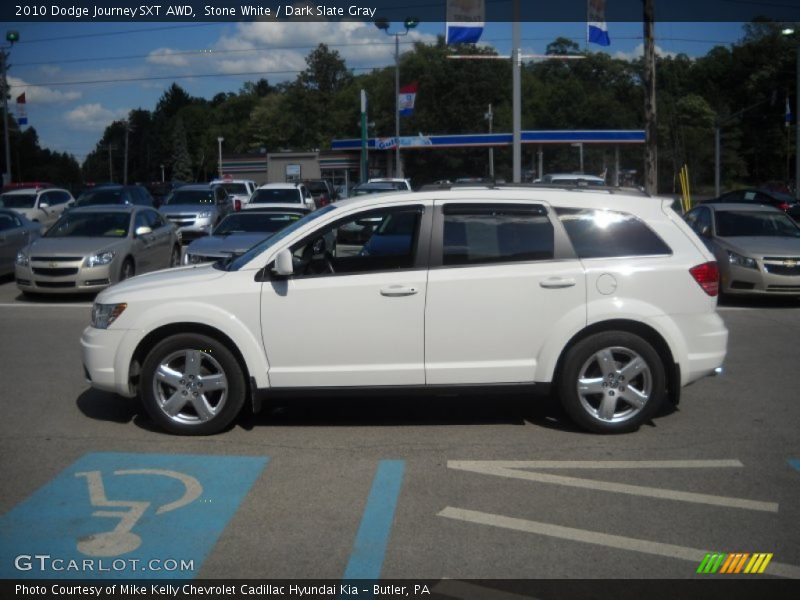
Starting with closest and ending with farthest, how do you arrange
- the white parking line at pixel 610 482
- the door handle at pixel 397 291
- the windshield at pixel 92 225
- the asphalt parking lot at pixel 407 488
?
the asphalt parking lot at pixel 407 488, the white parking line at pixel 610 482, the door handle at pixel 397 291, the windshield at pixel 92 225

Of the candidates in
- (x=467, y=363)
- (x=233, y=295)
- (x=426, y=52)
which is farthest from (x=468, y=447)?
(x=426, y=52)

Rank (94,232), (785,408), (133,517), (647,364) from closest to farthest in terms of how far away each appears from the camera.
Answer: (133,517), (647,364), (785,408), (94,232)

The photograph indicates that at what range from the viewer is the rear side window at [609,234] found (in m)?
6.97

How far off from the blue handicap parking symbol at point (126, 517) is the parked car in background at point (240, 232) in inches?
311

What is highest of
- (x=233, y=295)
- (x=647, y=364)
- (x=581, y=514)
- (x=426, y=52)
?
(x=426, y=52)

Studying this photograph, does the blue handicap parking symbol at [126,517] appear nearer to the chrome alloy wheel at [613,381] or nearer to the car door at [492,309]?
the car door at [492,309]

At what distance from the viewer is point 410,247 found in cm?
699

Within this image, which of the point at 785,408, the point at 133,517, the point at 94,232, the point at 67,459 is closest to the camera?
the point at 133,517

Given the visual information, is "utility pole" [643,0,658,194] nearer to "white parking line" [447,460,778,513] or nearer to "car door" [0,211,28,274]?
"car door" [0,211,28,274]

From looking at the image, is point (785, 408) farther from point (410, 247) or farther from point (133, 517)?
point (133, 517)

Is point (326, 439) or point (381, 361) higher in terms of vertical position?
point (381, 361)

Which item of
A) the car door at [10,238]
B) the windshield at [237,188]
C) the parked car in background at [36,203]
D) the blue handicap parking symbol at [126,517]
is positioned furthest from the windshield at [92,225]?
the windshield at [237,188]

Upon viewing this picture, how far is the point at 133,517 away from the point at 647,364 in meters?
3.91

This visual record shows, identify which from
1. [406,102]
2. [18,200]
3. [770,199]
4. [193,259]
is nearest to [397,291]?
[193,259]
